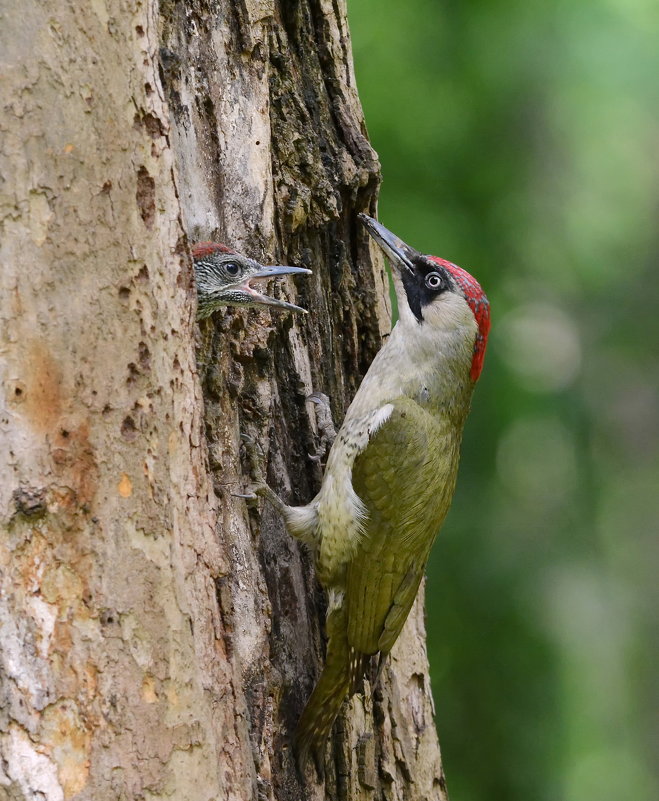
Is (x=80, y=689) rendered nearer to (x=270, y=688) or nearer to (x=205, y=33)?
(x=270, y=688)

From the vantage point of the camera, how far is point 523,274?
664cm

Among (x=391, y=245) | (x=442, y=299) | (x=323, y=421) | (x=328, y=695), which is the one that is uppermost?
(x=391, y=245)

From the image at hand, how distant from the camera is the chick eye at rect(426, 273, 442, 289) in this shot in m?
4.12

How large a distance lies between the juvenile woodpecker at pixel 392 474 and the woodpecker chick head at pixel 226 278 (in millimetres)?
633

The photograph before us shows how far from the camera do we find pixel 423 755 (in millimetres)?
3824

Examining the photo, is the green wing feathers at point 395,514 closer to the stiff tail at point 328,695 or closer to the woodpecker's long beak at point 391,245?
the stiff tail at point 328,695

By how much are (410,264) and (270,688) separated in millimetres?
1805

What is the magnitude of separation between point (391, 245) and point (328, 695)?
1.74 m

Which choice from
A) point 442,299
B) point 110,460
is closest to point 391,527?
point 442,299

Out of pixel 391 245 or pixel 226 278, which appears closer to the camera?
pixel 226 278

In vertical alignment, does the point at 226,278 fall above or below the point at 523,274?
above

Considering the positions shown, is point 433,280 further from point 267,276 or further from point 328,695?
point 328,695

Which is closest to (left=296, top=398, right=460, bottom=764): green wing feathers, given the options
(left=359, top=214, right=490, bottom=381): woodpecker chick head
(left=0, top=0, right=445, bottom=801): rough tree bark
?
(left=359, top=214, right=490, bottom=381): woodpecker chick head

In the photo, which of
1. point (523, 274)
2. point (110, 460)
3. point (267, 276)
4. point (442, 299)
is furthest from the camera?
point (523, 274)
